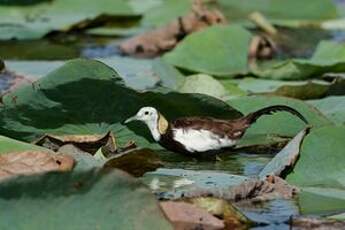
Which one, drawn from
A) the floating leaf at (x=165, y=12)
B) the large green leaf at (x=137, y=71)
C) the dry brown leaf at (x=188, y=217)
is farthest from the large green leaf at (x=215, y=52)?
Answer: the dry brown leaf at (x=188, y=217)

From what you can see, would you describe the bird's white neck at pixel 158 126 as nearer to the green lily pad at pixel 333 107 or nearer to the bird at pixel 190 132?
the bird at pixel 190 132

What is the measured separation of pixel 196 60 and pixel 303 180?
1.99 m

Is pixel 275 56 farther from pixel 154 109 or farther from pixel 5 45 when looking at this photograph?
pixel 154 109

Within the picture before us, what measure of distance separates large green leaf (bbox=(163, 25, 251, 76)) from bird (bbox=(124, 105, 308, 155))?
1414 mm

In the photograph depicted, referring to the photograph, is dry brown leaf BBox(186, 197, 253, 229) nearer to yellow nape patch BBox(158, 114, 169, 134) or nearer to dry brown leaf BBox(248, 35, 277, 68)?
yellow nape patch BBox(158, 114, 169, 134)

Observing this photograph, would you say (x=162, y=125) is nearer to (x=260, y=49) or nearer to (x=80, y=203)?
(x=80, y=203)

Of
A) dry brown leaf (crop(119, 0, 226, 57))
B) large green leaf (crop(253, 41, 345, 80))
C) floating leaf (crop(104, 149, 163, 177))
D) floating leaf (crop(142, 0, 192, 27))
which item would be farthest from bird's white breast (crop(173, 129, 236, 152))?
floating leaf (crop(142, 0, 192, 27))

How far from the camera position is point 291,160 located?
292cm

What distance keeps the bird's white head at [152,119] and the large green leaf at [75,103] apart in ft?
0.24

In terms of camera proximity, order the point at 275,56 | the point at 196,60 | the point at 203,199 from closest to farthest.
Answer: the point at 203,199 → the point at 196,60 → the point at 275,56

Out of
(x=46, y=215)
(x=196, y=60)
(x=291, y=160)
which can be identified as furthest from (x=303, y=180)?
(x=196, y=60)

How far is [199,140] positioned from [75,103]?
366 millimetres

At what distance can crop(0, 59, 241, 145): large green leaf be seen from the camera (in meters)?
3.17

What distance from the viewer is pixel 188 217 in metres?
2.43
